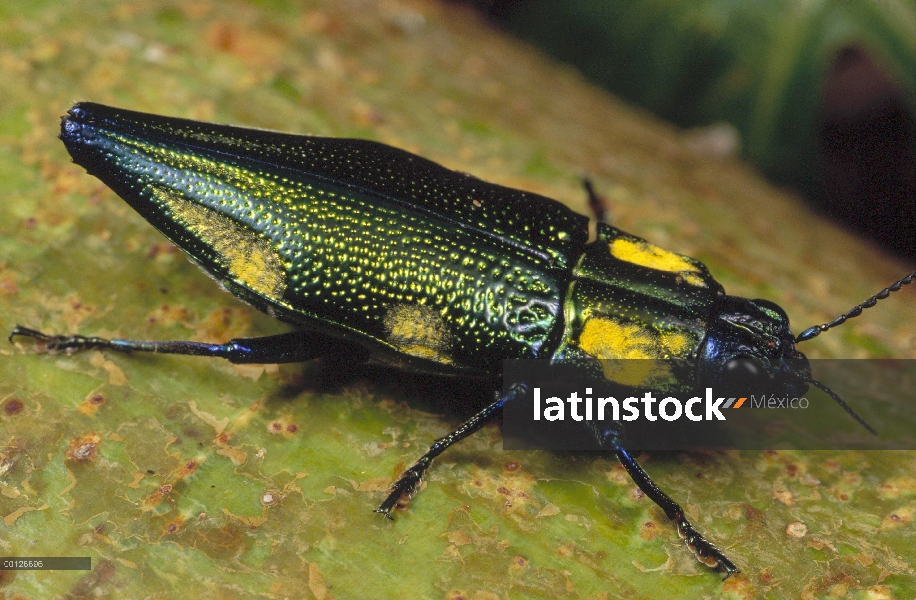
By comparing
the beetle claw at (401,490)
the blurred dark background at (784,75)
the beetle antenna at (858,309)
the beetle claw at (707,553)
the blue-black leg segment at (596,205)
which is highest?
A: the blurred dark background at (784,75)

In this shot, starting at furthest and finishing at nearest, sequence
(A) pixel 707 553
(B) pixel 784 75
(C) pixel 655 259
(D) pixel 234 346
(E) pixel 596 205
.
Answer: (B) pixel 784 75
(E) pixel 596 205
(C) pixel 655 259
(D) pixel 234 346
(A) pixel 707 553

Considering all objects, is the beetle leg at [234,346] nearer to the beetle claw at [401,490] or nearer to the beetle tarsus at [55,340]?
the beetle tarsus at [55,340]

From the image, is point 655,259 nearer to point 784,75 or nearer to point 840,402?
point 840,402

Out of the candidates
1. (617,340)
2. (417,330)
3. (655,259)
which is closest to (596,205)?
(655,259)

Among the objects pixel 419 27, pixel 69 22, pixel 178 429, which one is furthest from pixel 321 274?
pixel 419 27

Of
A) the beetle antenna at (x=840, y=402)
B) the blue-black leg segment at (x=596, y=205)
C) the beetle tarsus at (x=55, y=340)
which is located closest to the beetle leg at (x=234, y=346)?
the beetle tarsus at (x=55, y=340)

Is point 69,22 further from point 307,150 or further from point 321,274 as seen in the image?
point 321,274

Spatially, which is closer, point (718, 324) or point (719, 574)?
point (719, 574)
